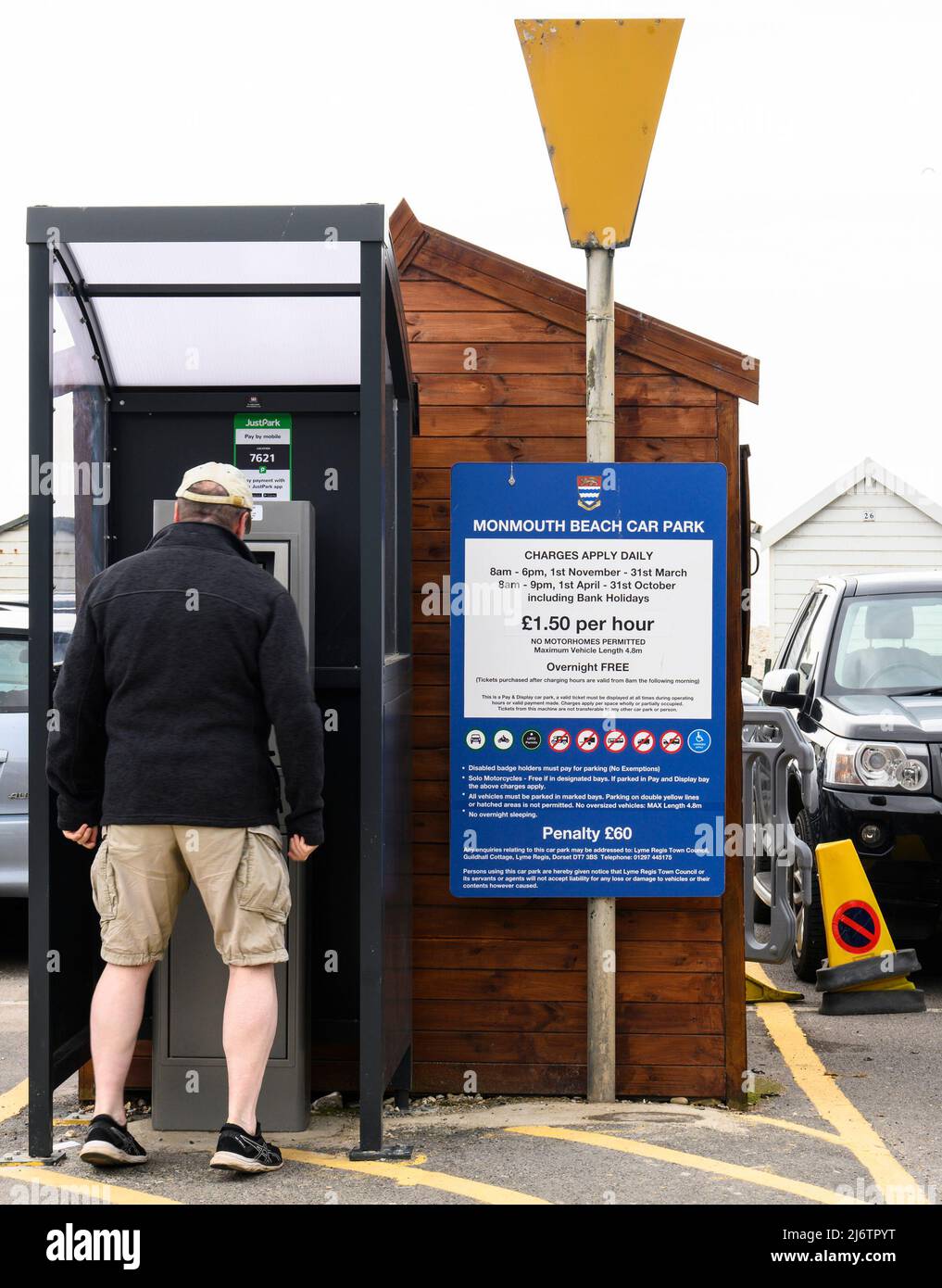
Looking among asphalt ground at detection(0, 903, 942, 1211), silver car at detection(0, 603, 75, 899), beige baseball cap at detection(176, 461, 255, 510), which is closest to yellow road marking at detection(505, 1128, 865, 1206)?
asphalt ground at detection(0, 903, 942, 1211)

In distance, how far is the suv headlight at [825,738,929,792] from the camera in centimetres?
687

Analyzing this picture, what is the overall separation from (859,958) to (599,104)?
3.89m

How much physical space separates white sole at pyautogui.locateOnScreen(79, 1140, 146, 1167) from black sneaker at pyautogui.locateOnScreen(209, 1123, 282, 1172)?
26 centimetres

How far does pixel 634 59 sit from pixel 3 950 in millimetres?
5804

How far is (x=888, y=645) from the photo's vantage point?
7.80m

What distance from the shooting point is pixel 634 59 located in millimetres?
4859

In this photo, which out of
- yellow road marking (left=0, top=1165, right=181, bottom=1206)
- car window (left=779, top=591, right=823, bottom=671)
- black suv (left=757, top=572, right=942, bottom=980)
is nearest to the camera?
yellow road marking (left=0, top=1165, right=181, bottom=1206)

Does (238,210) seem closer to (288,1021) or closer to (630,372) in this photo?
(630,372)

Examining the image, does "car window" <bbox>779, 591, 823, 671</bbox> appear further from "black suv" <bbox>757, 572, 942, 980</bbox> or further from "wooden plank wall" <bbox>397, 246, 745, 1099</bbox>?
"wooden plank wall" <bbox>397, 246, 745, 1099</bbox>

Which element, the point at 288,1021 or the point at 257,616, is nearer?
the point at 257,616

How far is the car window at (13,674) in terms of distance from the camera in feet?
23.5

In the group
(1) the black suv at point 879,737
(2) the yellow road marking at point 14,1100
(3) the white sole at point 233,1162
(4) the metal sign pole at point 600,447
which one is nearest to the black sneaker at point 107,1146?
(3) the white sole at point 233,1162

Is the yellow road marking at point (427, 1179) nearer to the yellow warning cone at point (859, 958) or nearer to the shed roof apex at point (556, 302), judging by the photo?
the shed roof apex at point (556, 302)
